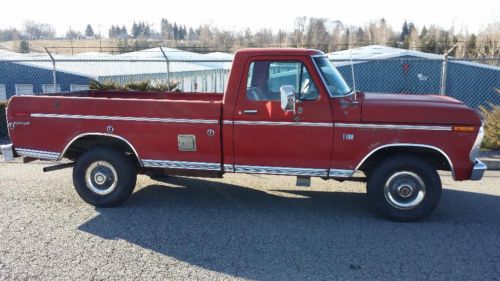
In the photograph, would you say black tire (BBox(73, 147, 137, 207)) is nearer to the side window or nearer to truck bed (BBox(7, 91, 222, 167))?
truck bed (BBox(7, 91, 222, 167))

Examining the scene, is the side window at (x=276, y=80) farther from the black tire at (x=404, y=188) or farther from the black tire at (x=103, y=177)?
the black tire at (x=103, y=177)

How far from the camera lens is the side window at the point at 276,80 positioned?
5.47 metres

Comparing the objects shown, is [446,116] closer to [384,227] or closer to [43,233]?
[384,227]

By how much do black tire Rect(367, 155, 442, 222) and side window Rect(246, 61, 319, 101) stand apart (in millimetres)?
1258

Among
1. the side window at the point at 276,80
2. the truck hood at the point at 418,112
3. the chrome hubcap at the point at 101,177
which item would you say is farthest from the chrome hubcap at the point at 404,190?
the chrome hubcap at the point at 101,177

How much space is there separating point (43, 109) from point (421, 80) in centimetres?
1864

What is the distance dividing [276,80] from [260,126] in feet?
1.98

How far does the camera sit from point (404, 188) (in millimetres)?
5461

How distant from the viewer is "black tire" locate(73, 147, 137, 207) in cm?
594

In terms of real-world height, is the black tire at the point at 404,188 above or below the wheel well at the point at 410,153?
below

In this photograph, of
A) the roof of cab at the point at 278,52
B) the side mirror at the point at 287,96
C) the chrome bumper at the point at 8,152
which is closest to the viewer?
the side mirror at the point at 287,96

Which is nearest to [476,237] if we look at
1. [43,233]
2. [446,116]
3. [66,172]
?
[446,116]

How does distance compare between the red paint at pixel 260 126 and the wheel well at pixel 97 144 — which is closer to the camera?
the red paint at pixel 260 126

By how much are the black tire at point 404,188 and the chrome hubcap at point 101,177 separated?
3323 millimetres
